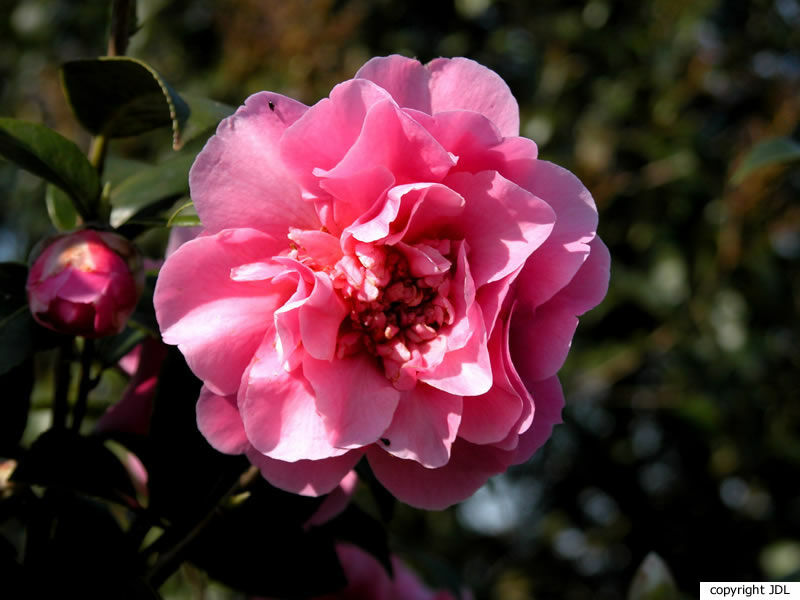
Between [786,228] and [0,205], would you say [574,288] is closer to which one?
[786,228]

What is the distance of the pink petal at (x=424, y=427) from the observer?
0.61 meters

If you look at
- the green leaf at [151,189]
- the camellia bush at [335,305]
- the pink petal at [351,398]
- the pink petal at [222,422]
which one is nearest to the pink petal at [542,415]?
the camellia bush at [335,305]

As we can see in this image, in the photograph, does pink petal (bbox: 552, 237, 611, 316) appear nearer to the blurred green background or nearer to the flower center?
the flower center

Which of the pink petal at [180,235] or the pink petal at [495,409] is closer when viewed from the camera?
the pink petal at [495,409]

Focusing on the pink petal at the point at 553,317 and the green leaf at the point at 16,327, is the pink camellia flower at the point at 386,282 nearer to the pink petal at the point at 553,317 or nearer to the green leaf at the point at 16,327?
the pink petal at the point at 553,317

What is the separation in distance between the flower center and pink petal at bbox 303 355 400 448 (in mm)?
11

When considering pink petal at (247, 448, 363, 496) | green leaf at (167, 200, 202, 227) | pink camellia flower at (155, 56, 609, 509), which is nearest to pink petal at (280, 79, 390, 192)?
pink camellia flower at (155, 56, 609, 509)

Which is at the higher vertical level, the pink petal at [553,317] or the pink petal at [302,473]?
the pink petal at [553,317]

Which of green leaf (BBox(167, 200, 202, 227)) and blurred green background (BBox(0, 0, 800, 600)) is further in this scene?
blurred green background (BBox(0, 0, 800, 600))

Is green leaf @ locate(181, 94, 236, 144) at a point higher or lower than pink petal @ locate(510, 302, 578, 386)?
higher

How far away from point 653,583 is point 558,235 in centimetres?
44

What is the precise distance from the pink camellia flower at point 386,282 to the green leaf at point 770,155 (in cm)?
49

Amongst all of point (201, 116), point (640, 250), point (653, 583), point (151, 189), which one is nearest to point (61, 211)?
point (151, 189)

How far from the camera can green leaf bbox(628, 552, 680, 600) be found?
2.86 feet
